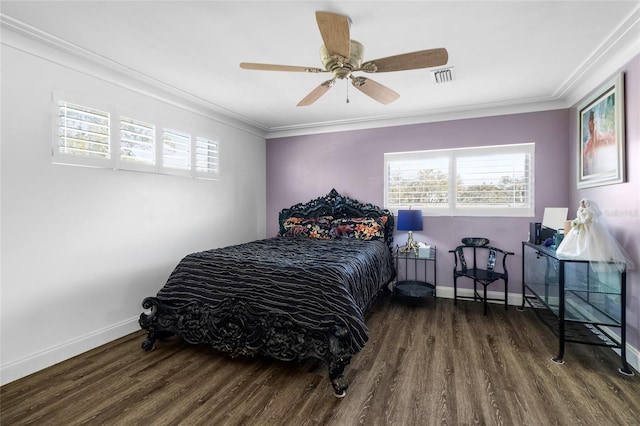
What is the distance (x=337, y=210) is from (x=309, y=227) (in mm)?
497

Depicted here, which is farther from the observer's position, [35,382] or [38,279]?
[38,279]

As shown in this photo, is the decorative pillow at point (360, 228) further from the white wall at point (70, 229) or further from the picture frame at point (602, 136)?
the picture frame at point (602, 136)

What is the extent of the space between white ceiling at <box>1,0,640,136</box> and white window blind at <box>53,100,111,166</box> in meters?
0.47

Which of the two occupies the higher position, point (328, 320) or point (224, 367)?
point (328, 320)

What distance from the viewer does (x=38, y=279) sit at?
2475 mm

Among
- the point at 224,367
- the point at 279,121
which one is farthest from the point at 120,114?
the point at 224,367

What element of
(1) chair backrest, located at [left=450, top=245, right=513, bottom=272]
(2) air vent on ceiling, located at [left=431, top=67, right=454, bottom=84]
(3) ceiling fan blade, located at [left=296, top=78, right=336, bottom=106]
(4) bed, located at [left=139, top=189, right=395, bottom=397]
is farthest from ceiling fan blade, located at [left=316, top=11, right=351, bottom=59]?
(1) chair backrest, located at [left=450, top=245, right=513, bottom=272]

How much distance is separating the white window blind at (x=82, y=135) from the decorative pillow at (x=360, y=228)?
9.14 ft

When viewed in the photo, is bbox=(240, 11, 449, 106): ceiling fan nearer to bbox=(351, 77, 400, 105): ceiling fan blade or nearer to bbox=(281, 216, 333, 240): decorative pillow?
bbox=(351, 77, 400, 105): ceiling fan blade

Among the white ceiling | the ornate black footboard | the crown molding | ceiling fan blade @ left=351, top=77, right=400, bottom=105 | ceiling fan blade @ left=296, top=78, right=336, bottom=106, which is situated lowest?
the ornate black footboard

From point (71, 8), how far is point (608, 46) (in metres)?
3.96

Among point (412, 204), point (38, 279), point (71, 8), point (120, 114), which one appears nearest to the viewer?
point (71, 8)

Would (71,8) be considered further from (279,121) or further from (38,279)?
(279,121)

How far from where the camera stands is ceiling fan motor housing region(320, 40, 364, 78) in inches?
83.5
